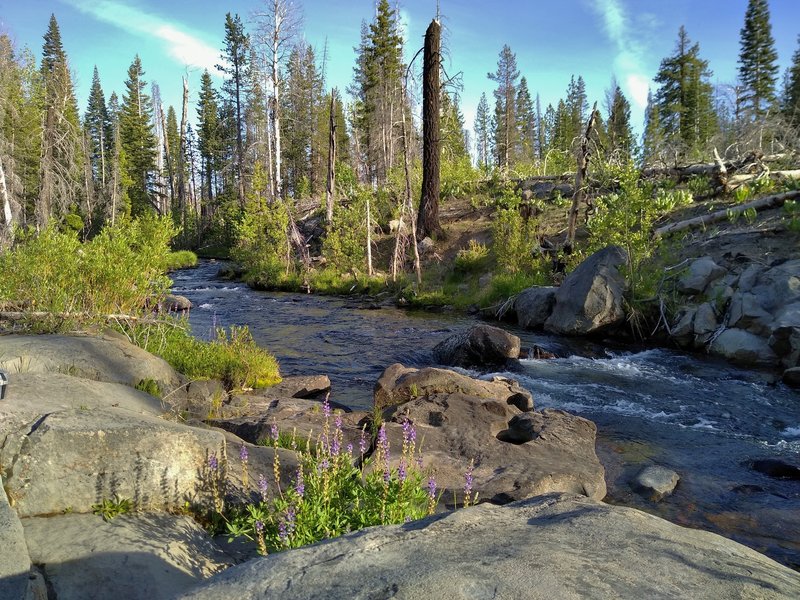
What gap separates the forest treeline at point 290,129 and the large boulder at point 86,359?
1592 centimetres

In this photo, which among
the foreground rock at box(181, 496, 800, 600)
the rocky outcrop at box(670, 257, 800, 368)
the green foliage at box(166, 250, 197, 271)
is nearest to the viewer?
the foreground rock at box(181, 496, 800, 600)

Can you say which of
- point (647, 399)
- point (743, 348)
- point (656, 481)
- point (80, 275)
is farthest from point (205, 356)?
point (743, 348)

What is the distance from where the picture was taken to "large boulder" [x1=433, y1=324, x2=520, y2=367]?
11133 millimetres

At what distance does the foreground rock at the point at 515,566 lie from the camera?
1.69 meters

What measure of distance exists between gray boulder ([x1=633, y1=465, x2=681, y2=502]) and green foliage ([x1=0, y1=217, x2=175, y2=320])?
6.66 m

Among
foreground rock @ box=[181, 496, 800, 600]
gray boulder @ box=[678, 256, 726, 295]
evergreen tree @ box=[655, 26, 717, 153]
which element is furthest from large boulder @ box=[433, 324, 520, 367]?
evergreen tree @ box=[655, 26, 717, 153]

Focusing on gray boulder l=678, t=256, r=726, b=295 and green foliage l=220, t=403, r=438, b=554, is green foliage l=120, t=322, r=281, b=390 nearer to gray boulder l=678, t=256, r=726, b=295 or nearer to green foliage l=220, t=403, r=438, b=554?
green foliage l=220, t=403, r=438, b=554

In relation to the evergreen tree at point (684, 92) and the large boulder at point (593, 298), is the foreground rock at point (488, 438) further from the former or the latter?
the evergreen tree at point (684, 92)

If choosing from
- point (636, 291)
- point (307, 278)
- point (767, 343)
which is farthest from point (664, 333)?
point (307, 278)

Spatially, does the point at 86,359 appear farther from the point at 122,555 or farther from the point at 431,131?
the point at 431,131

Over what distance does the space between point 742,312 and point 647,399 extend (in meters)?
3.99

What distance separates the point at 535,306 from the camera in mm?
14727

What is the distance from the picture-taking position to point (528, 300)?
49.3ft

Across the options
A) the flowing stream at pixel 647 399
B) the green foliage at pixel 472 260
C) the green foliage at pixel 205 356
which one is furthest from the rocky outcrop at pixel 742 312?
the green foliage at pixel 205 356
